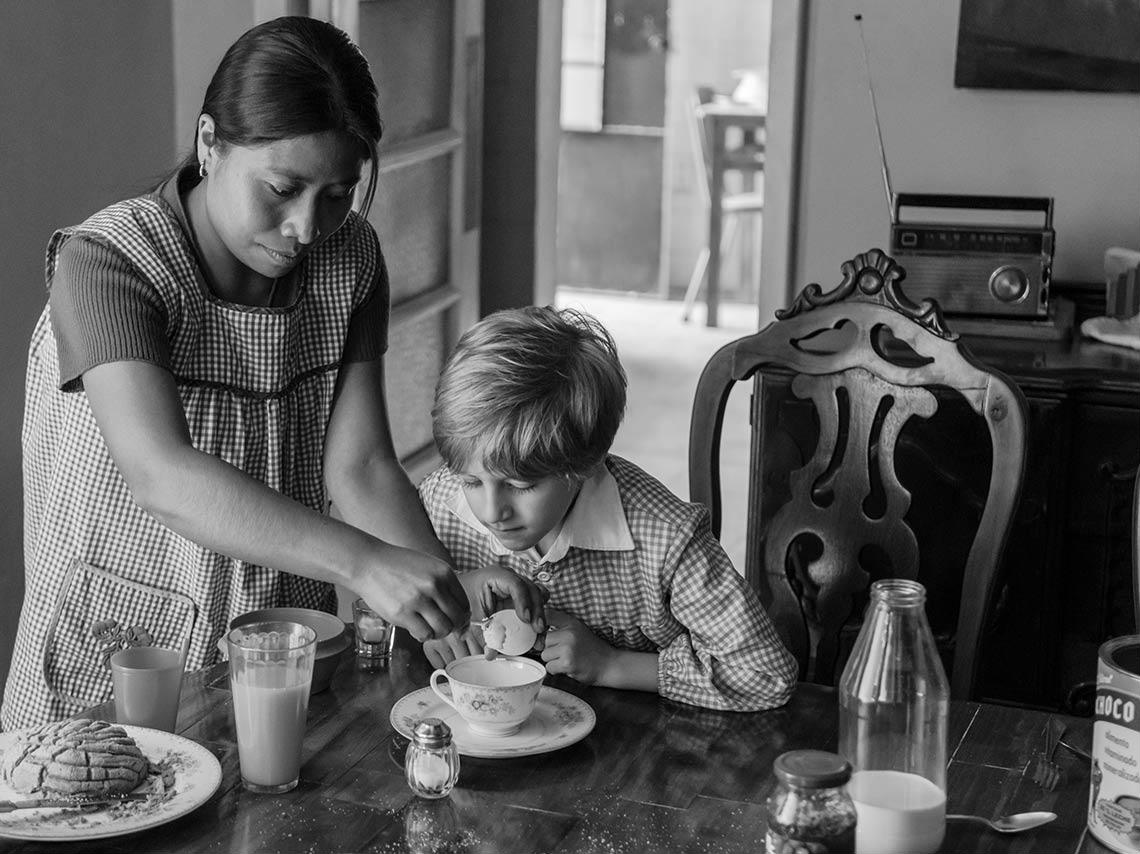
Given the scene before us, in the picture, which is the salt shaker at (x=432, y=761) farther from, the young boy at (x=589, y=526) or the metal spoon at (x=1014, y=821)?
the metal spoon at (x=1014, y=821)

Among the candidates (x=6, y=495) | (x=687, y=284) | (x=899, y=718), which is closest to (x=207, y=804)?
(x=899, y=718)

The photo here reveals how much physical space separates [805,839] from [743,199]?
5974 millimetres

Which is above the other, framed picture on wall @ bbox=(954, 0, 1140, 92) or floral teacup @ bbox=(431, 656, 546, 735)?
framed picture on wall @ bbox=(954, 0, 1140, 92)

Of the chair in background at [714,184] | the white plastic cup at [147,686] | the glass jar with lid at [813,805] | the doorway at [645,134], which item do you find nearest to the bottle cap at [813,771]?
the glass jar with lid at [813,805]

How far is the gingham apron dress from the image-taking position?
169 cm

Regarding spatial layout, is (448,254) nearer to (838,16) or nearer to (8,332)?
(838,16)

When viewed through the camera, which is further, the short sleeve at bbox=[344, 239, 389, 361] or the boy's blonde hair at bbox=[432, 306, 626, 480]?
the short sleeve at bbox=[344, 239, 389, 361]

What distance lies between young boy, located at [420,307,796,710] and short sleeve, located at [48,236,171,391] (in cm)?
31

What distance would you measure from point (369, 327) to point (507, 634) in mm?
487

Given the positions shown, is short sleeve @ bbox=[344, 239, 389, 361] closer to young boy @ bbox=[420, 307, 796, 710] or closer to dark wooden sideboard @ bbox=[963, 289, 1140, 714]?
young boy @ bbox=[420, 307, 796, 710]

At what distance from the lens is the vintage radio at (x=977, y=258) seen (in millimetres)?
2816

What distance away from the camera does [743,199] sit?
6867mm

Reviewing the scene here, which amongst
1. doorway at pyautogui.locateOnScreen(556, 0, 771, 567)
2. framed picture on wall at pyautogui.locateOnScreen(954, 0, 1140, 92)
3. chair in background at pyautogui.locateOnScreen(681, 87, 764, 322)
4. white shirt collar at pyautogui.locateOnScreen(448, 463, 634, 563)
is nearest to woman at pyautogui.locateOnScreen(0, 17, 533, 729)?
white shirt collar at pyautogui.locateOnScreen(448, 463, 634, 563)

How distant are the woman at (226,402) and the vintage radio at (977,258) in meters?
1.34
